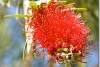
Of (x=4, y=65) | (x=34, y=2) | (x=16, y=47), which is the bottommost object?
(x=4, y=65)

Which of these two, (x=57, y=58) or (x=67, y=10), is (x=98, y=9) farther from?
(x=57, y=58)

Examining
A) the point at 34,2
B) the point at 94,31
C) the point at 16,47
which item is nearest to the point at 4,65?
the point at 16,47

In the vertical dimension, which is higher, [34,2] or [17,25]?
[34,2]

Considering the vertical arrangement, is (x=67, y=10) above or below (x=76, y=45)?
above

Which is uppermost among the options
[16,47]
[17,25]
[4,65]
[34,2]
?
[34,2]

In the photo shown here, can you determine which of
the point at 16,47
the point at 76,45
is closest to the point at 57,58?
the point at 76,45

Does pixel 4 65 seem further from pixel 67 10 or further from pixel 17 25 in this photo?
pixel 67 10
